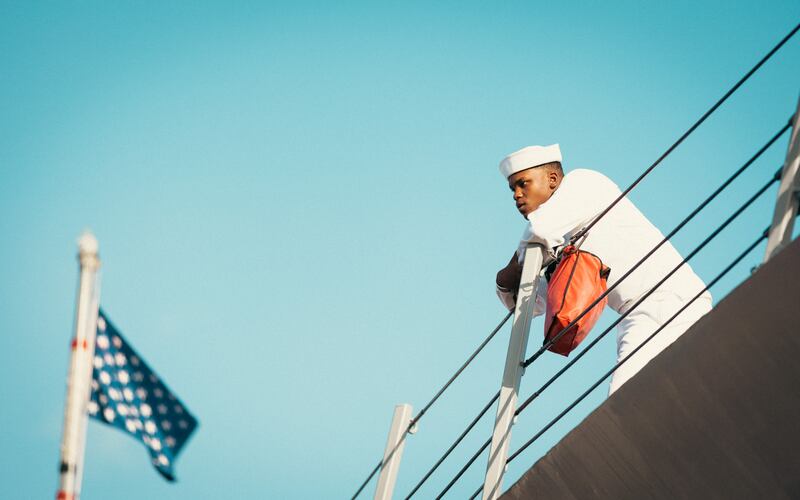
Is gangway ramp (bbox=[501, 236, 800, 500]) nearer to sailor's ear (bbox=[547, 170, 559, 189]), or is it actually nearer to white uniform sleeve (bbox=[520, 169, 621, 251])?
white uniform sleeve (bbox=[520, 169, 621, 251])

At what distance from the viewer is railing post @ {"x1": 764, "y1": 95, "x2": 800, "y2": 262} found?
10.0ft

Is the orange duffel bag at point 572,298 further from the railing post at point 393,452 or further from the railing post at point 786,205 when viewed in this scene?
the railing post at point 393,452

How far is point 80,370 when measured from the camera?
3.90 metres

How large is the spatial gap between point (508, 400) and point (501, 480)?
0.35 meters

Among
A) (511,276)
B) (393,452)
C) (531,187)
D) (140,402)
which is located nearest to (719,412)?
(511,276)

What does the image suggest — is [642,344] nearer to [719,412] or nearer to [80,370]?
[719,412]

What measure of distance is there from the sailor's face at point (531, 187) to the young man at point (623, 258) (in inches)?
19.6

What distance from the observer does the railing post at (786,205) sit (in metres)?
3.05

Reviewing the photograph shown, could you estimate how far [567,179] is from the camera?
4.47 m

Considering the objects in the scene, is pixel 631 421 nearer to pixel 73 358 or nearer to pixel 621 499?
pixel 621 499

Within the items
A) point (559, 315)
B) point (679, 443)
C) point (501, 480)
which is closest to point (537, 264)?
point (559, 315)

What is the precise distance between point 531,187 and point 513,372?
1.21 metres

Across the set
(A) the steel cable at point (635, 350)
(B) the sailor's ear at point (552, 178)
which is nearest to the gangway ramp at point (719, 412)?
(A) the steel cable at point (635, 350)

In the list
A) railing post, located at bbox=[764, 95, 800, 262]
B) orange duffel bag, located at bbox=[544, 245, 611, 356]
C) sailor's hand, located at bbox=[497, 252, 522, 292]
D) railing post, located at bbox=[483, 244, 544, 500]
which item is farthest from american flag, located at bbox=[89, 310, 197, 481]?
railing post, located at bbox=[764, 95, 800, 262]
